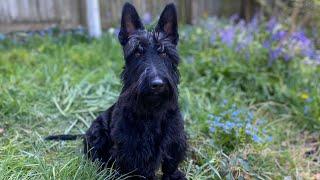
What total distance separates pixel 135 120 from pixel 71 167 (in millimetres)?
585

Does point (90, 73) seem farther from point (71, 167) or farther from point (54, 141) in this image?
point (71, 167)

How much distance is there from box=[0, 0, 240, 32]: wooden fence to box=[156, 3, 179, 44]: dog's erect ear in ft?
12.2

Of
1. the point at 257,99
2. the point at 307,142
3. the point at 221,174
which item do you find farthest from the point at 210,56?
the point at 221,174

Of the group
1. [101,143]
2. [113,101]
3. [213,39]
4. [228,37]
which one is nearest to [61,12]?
[213,39]

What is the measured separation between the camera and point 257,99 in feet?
16.9

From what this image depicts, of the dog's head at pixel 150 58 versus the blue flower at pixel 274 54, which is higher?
the dog's head at pixel 150 58

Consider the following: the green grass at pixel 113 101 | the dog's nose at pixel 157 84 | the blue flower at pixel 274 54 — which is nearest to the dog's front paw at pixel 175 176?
the green grass at pixel 113 101

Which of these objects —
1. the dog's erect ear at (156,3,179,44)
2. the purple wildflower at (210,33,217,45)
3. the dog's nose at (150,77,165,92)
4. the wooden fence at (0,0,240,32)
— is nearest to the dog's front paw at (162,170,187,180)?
the dog's nose at (150,77,165,92)

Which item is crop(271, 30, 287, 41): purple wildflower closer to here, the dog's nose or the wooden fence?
the wooden fence

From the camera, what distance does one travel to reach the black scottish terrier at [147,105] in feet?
9.29

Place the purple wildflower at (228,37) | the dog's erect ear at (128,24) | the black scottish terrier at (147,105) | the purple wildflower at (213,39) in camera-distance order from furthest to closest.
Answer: the purple wildflower at (213,39), the purple wildflower at (228,37), the dog's erect ear at (128,24), the black scottish terrier at (147,105)

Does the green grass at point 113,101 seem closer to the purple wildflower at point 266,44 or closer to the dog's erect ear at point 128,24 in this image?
the purple wildflower at point 266,44

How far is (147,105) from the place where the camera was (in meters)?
2.91

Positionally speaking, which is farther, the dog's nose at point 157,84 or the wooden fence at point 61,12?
the wooden fence at point 61,12
